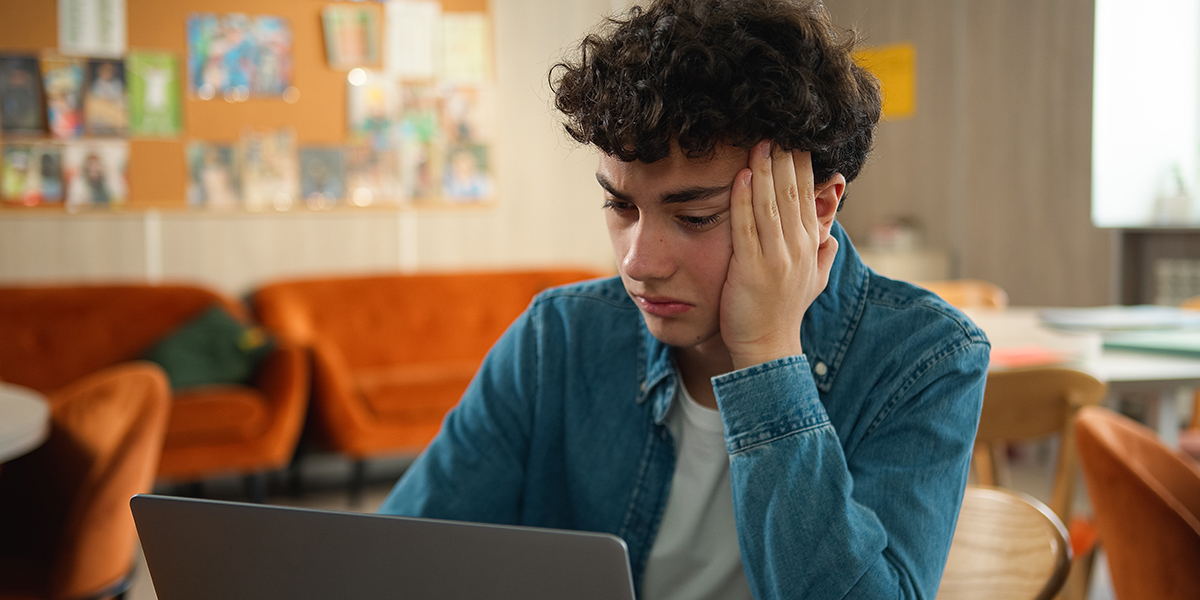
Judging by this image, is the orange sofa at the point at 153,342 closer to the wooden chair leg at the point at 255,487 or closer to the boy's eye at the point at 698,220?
the wooden chair leg at the point at 255,487

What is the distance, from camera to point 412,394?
3.65 meters

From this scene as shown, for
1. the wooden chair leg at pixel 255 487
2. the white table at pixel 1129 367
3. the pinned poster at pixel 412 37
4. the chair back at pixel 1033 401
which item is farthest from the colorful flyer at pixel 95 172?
the chair back at pixel 1033 401

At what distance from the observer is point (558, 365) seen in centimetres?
108

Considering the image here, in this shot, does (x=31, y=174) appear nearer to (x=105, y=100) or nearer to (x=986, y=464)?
(x=105, y=100)

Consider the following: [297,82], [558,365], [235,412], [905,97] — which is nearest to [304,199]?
[297,82]

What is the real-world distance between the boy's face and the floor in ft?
9.14

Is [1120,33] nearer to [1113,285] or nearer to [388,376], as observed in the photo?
[1113,285]

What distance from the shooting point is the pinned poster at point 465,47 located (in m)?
4.44

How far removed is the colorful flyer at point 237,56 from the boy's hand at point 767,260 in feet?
12.2

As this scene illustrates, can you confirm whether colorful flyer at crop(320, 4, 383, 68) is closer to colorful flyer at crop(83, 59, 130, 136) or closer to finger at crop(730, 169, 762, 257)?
colorful flyer at crop(83, 59, 130, 136)

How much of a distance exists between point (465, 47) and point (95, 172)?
1.72m

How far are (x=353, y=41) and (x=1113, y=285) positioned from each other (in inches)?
138

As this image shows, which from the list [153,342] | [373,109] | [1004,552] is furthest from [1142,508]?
[373,109]

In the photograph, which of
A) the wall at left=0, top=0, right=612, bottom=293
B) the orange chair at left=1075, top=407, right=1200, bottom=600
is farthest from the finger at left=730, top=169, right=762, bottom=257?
the wall at left=0, top=0, right=612, bottom=293
